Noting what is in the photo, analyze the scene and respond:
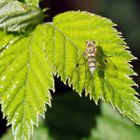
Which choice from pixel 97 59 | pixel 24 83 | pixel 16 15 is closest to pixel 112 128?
pixel 97 59

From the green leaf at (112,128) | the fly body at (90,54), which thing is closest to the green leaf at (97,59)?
the fly body at (90,54)

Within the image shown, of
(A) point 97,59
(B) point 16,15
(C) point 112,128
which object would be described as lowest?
(C) point 112,128

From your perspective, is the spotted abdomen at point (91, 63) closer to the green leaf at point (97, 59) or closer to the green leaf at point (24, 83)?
the green leaf at point (97, 59)

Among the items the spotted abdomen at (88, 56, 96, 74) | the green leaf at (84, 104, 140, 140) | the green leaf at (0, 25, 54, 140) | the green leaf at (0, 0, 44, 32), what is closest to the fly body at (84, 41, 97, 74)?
the spotted abdomen at (88, 56, 96, 74)

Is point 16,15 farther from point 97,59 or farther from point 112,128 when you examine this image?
point 112,128

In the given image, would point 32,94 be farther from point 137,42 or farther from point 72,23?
point 137,42
